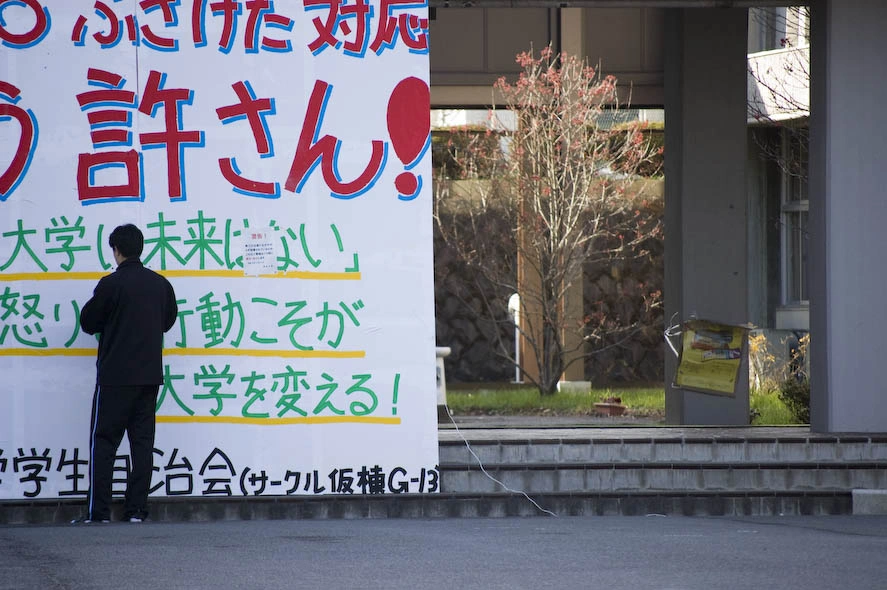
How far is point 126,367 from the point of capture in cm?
830

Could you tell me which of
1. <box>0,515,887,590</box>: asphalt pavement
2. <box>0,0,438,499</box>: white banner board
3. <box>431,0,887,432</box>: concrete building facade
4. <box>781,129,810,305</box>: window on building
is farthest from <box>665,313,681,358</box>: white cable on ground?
<box>781,129,810,305</box>: window on building

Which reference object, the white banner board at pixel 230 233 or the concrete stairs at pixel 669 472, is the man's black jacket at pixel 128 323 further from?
the concrete stairs at pixel 669 472

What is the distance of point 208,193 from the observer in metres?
8.73

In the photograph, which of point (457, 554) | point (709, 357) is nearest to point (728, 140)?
point (709, 357)

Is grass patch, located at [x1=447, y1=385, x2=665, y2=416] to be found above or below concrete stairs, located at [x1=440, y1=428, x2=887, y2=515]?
below

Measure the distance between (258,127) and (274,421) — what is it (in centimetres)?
186

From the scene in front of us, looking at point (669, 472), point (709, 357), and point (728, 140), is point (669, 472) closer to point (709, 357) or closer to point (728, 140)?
point (709, 357)

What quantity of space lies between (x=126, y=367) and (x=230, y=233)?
1.09 metres

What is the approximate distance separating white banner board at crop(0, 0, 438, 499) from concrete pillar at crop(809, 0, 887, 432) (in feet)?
9.88

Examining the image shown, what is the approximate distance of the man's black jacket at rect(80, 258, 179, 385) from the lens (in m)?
8.29

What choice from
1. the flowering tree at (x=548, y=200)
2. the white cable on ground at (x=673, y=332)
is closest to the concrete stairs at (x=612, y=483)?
the white cable on ground at (x=673, y=332)

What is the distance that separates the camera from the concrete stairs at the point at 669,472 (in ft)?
29.6

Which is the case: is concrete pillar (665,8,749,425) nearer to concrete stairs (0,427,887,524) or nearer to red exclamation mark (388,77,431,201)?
concrete stairs (0,427,887,524)

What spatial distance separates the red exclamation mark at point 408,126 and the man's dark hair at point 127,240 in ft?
5.56
